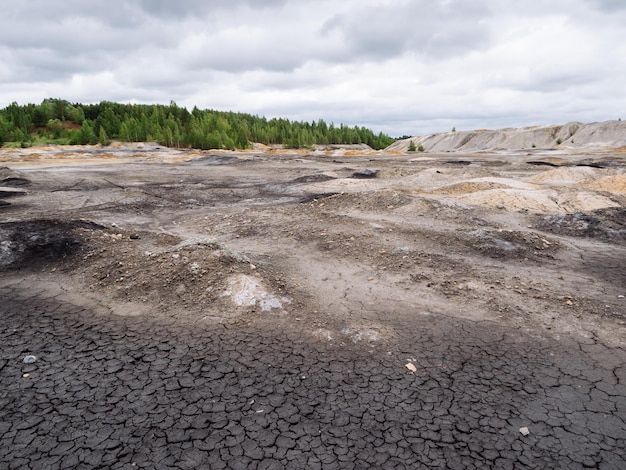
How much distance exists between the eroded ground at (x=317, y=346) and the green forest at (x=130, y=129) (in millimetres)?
53879

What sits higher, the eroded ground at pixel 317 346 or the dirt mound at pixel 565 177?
the dirt mound at pixel 565 177

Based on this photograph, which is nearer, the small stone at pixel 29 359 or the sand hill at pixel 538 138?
the small stone at pixel 29 359

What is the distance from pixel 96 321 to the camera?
559cm

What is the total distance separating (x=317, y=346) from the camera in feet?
16.0

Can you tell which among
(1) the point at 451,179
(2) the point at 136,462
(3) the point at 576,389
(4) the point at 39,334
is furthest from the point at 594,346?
(1) the point at 451,179

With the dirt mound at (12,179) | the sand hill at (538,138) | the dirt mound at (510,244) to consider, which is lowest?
the dirt mound at (510,244)

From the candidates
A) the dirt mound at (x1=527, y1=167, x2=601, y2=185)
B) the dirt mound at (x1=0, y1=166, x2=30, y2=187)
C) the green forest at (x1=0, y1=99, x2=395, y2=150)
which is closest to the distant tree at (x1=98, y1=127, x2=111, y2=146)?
the green forest at (x1=0, y1=99, x2=395, y2=150)

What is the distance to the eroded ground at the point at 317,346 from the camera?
11.1 ft

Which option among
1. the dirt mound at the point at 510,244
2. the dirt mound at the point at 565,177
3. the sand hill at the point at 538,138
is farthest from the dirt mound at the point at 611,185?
the sand hill at the point at 538,138

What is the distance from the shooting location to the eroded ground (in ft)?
11.1

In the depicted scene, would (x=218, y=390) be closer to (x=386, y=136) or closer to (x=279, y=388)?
(x=279, y=388)

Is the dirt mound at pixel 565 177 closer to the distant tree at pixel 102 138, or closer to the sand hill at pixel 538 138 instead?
the sand hill at pixel 538 138

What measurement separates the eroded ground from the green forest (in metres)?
53.9

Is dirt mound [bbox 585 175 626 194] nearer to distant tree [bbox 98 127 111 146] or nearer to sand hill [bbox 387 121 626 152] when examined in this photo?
sand hill [bbox 387 121 626 152]
